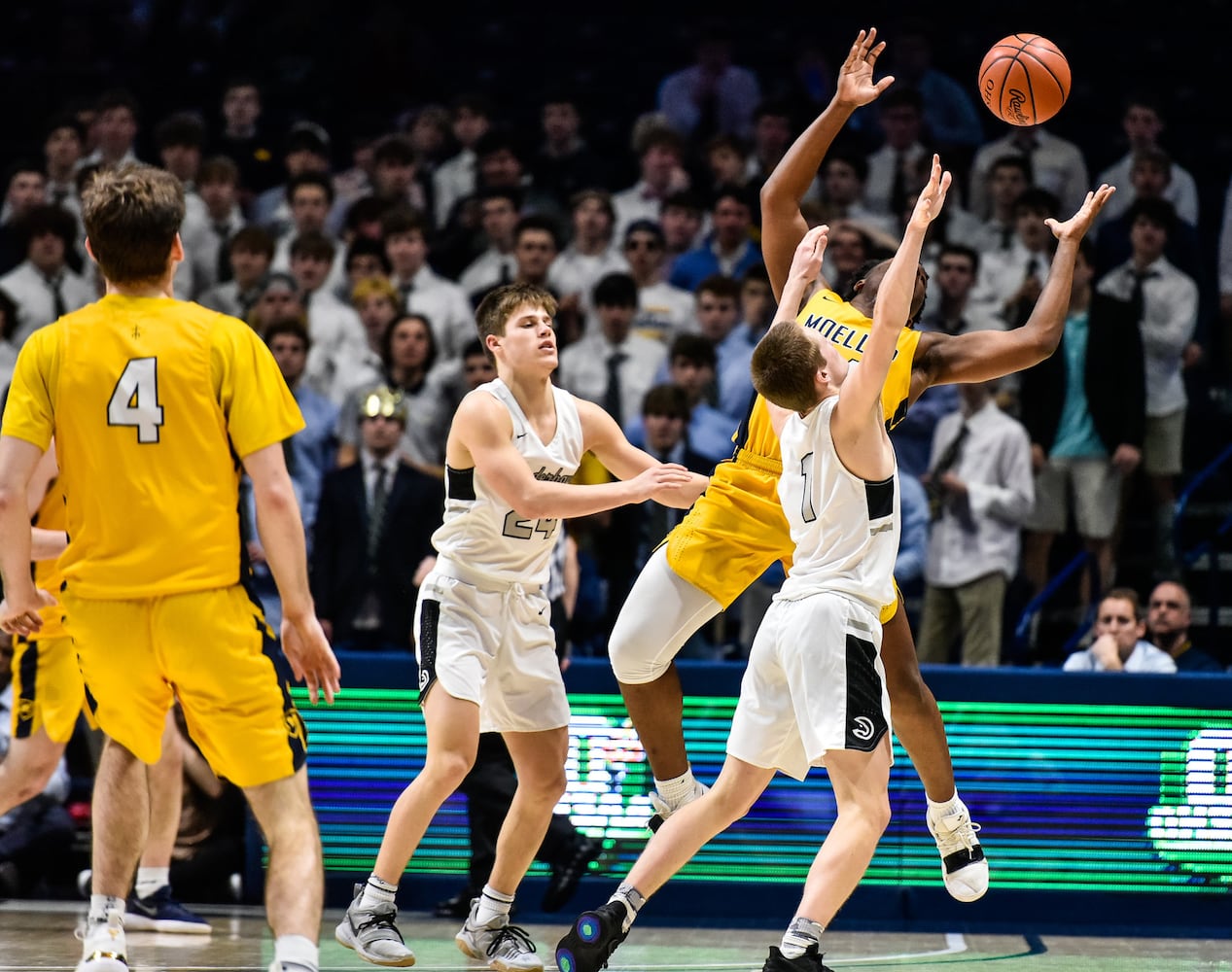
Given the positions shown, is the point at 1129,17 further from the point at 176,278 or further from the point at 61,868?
the point at 61,868

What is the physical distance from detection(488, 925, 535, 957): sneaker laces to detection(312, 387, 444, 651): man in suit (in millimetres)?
2895

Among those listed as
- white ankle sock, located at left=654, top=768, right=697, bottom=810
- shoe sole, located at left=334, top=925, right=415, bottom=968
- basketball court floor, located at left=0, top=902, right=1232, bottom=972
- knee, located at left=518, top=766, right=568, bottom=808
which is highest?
knee, located at left=518, top=766, right=568, bottom=808

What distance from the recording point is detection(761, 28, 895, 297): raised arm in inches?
249

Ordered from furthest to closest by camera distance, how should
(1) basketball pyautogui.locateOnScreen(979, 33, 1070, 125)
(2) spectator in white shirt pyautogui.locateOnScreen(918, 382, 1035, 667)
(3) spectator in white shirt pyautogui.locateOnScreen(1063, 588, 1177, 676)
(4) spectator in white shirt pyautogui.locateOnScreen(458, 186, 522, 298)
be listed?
(4) spectator in white shirt pyautogui.locateOnScreen(458, 186, 522, 298)
(2) spectator in white shirt pyautogui.locateOnScreen(918, 382, 1035, 667)
(3) spectator in white shirt pyautogui.locateOnScreen(1063, 588, 1177, 676)
(1) basketball pyautogui.locateOnScreen(979, 33, 1070, 125)

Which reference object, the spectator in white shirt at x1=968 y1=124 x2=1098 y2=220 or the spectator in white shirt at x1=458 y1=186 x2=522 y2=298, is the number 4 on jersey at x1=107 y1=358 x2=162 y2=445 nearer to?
the spectator in white shirt at x1=458 y1=186 x2=522 y2=298

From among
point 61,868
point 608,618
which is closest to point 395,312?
point 608,618

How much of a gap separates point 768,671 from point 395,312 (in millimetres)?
5688

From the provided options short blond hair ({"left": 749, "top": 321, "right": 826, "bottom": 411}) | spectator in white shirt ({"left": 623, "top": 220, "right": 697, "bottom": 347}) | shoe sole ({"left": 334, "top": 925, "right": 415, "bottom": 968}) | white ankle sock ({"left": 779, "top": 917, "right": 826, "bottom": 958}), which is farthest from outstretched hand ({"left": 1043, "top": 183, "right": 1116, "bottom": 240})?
spectator in white shirt ({"left": 623, "top": 220, "right": 697, "bottom": 347})

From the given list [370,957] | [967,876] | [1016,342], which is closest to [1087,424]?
[1016,342]

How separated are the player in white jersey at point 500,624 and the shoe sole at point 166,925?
1483mm

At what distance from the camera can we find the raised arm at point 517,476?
5777 mm

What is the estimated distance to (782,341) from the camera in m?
5.58

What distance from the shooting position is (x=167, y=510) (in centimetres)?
477

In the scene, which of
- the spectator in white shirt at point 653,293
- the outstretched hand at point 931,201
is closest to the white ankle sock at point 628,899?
the outstretched hand at point 931,201
